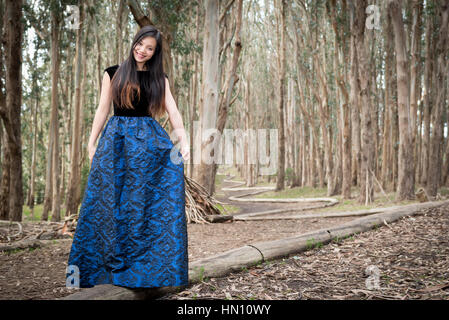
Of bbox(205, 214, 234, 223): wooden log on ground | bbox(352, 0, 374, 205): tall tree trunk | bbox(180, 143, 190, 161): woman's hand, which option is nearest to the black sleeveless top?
bbox(180, 143, 190, 161): woman's hand

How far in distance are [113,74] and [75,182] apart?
7202 millimetres

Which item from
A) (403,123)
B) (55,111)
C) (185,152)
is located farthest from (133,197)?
(55,111)

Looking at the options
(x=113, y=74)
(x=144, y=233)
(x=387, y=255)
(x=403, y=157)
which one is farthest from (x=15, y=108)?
(x=403, y=157)

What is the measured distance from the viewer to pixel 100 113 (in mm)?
2420

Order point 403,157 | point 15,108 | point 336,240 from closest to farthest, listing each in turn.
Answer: point 336,240, point 15,108, point 403,157

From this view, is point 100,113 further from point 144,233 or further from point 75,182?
point 75,182

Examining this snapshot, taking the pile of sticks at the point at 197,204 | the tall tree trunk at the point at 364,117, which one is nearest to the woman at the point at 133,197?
the pile of sticks at the point at 197,204

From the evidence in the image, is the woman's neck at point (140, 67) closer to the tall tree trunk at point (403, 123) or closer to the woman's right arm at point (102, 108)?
the woman's right arm at point (102, 108)

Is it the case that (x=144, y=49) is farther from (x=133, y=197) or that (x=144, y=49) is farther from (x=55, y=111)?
(x=55, y=111)

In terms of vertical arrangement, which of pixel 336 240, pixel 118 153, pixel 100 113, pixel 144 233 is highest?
pixel 100 113

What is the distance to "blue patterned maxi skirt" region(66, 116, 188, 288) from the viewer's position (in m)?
2.23
